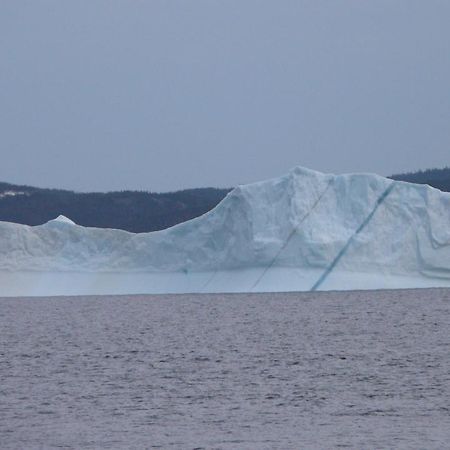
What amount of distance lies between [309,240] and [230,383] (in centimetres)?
857

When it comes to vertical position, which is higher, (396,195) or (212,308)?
(396,195)

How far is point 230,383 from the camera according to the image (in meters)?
8.67

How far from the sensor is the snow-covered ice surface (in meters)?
17.1

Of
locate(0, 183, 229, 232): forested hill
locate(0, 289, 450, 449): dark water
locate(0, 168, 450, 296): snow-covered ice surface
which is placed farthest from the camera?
locate(0, 183, 229, 232): forested hill

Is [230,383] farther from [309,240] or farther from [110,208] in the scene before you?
[110,208]

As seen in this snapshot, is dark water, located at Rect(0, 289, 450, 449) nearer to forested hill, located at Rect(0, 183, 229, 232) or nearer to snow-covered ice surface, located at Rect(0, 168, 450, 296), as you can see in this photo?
snow-covered ice surface, located at Rect(0, 168, 450, 296)

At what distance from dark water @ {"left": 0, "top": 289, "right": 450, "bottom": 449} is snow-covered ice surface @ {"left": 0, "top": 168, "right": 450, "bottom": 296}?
0.67m

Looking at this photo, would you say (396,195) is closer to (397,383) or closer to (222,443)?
(397,383)

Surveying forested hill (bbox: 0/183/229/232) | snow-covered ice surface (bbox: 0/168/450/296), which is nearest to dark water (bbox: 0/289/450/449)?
snow-covered ice surface (bbox: 0/168/450/296)

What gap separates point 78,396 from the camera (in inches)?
315

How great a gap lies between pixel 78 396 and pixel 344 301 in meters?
13.9

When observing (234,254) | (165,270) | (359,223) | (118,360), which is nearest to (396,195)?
(359,223)

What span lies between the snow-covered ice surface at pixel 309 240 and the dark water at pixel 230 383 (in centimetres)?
67

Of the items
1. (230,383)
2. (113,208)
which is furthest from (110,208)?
(230,383)
